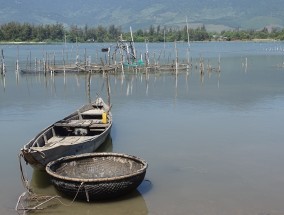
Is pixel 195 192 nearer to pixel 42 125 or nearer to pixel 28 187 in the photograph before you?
pixel 28 187

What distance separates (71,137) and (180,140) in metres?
3.51

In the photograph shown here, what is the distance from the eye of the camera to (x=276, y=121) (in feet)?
58.6

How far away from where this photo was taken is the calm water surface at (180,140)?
994 cm

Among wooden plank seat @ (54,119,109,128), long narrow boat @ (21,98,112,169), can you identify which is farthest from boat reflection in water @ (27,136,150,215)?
wooden plank seat @ (54,119,109,128)

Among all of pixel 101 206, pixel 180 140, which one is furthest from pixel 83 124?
pixel 101 206

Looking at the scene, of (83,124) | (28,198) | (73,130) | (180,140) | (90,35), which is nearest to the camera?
(28,198)

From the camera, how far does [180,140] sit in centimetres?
1497

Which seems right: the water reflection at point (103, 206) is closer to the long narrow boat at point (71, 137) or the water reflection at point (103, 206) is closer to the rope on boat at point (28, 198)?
the rope on boat at point (28, 198)

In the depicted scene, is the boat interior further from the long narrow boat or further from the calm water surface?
the calm water surface

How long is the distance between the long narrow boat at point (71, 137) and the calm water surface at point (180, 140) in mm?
690

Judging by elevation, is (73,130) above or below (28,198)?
above

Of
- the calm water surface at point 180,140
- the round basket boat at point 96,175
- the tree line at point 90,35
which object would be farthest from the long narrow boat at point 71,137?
Answer: the tree line at point 90,35

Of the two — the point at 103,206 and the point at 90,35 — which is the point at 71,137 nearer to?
the point at 103,206

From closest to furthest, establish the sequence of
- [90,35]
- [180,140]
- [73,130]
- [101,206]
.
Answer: [101,206] < [73,130] < [180,140] < [90,35]
